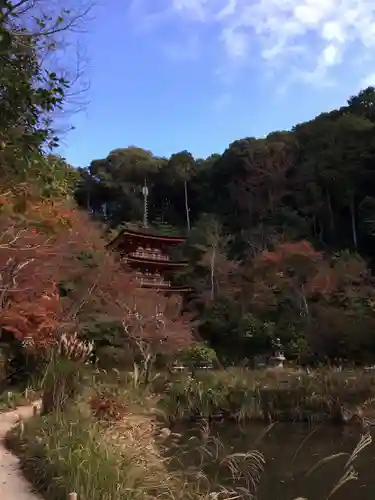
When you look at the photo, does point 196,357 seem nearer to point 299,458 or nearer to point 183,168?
point 299,458

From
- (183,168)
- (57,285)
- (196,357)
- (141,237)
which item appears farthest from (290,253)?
(183,168)

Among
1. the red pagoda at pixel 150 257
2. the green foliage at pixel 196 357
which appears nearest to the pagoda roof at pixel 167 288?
the red pagoda at pixel 150 257

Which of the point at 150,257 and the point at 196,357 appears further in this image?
the point at 150,257

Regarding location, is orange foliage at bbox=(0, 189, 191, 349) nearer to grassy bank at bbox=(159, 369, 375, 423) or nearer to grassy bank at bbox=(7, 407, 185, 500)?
grassy bank at bbox=(7, 407, 185, 500)

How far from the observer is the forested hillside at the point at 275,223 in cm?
1925

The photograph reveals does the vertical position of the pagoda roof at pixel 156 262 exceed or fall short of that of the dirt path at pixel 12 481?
it exceeds it

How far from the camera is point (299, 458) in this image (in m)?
6.81

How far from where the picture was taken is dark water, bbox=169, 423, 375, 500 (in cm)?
513

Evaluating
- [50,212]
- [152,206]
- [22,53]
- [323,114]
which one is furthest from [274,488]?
[152,206]

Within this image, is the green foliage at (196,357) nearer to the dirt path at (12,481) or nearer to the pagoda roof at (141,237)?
the pagoda roof at (141,237)

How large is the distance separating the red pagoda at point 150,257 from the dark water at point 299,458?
11.6m

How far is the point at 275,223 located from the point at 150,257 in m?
8.86

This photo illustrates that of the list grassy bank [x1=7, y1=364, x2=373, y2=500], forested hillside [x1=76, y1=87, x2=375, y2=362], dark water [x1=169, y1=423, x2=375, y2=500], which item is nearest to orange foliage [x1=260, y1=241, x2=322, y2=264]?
forested hillside [x1=76, y1=87, x2=375, y2=362]

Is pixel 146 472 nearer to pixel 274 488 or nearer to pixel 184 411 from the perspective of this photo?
pixel 274 488
